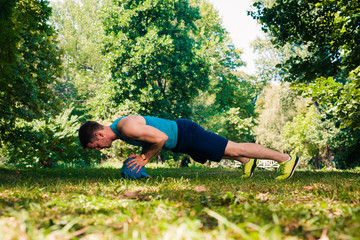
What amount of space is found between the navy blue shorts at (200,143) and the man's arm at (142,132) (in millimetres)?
420

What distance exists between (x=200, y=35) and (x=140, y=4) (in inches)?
295

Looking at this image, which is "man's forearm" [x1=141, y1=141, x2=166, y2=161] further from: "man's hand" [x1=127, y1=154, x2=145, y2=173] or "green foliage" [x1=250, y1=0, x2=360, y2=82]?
"green foliage" [x1=250, y1=0, x2=360, y2=82]

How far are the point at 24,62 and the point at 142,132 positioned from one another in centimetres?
794

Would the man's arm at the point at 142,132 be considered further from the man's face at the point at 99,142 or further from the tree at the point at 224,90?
the tree at the point at 224,90

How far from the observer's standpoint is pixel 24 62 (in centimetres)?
1016

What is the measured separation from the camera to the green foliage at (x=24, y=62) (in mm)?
6060

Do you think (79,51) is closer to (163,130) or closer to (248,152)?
(163,130)

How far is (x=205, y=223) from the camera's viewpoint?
1668 millimetres

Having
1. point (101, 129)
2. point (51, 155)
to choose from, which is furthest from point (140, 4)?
point (101, 129)

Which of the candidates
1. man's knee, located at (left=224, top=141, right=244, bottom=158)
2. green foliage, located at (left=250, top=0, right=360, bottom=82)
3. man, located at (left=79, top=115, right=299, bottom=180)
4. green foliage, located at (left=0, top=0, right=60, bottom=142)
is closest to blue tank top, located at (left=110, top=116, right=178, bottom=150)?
man, located at (left=79, top=115, right=299, bottom=180)

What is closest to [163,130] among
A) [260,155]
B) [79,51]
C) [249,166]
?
[260,155]

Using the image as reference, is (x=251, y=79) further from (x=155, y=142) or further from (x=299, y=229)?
(x=299, y=229)

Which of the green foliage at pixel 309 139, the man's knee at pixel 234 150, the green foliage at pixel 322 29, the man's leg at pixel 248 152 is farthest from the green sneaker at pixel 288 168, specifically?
the green foliage at pixel 309 139

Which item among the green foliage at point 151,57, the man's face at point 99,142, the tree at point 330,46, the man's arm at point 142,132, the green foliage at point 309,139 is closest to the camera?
the man's arm at point 142,132
